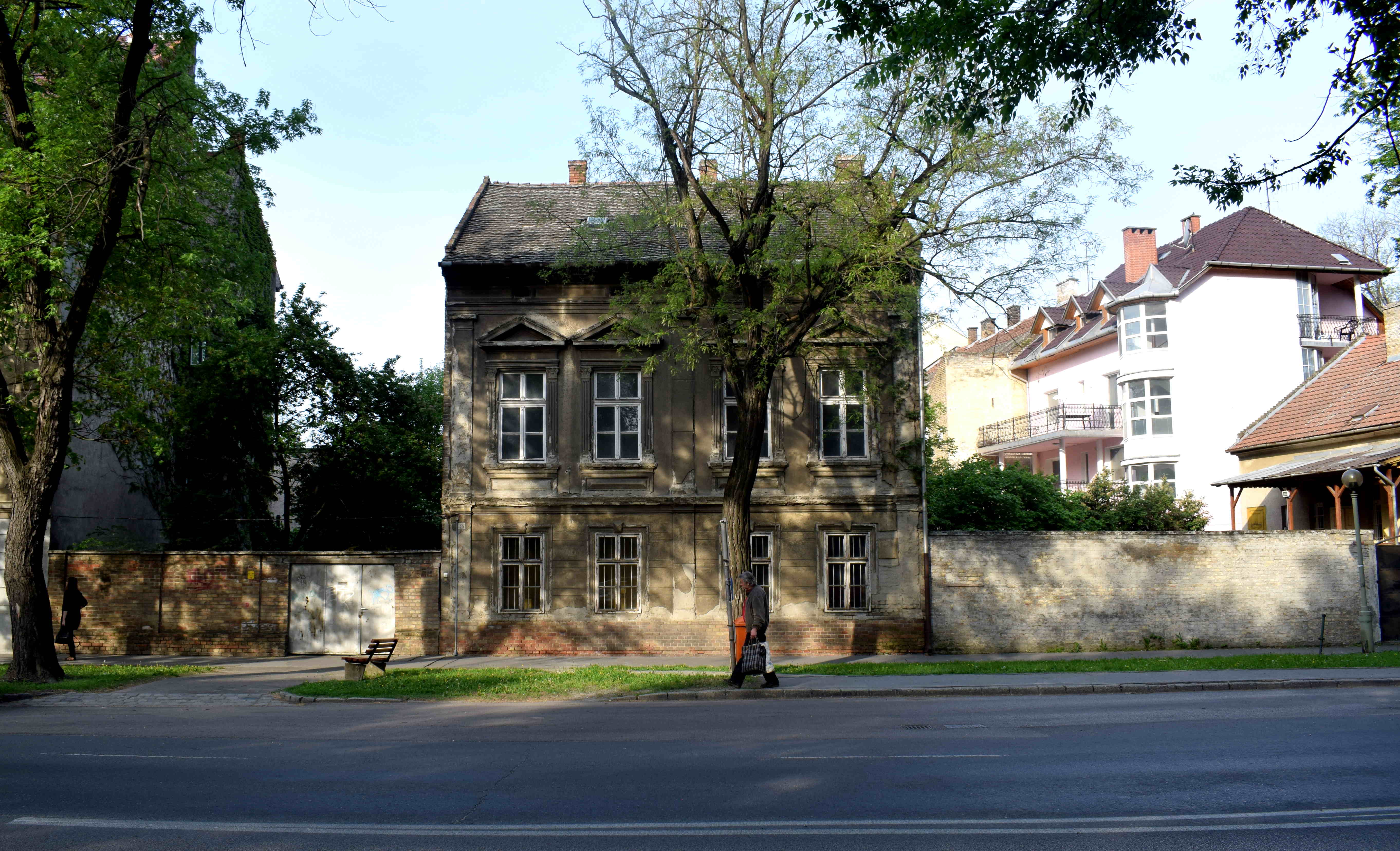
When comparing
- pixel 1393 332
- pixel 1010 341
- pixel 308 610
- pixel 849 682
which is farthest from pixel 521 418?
pixel 1010 341

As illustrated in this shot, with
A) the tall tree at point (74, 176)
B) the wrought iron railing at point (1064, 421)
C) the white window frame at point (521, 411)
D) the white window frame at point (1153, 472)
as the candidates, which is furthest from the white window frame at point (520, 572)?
the wrought iron railing at point (1064, 421)

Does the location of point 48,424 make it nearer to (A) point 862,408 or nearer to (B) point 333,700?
(B) point 333,700

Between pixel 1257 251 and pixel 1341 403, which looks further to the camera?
pixel 1257 251

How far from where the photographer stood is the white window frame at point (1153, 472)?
39281 millimetres

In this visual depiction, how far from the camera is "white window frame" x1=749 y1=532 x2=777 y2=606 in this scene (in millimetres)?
21969

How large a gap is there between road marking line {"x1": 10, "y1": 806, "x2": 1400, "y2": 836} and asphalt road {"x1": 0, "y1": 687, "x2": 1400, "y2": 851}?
2cm

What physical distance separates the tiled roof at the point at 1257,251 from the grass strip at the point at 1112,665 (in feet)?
73.9

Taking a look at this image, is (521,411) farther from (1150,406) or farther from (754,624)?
(1150,406)

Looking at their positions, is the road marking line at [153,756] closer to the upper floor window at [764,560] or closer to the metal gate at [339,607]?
the metal gate at [339,607]

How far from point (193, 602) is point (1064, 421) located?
3294 centimetres

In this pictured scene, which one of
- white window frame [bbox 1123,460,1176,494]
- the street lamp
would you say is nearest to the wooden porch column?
the street lamp

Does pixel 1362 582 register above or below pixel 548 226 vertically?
below

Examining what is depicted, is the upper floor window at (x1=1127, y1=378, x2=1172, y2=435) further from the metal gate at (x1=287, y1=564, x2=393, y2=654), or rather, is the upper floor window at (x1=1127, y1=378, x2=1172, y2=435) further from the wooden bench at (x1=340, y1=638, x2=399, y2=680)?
the wooden bench at (x1=340, y1=638, x2=399, y2=680)

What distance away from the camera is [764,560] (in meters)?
22.0
